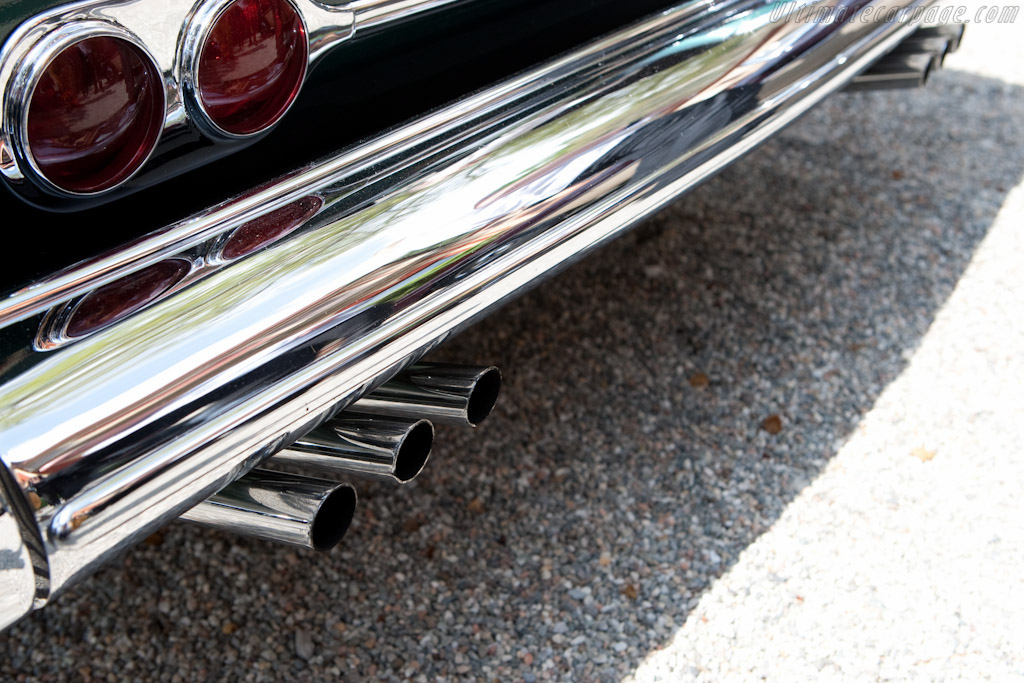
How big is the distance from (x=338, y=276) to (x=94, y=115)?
1.07 feet

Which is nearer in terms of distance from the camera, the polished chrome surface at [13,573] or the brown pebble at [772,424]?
the polished chrome surface at [13,573]

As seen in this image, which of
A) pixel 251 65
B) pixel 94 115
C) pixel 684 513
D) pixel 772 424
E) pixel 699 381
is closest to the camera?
pixel 94 115

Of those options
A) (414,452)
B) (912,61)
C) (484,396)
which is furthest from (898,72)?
(414,452)

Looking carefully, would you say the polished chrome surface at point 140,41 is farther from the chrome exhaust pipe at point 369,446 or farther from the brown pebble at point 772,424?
the brown pebble at point 772,424

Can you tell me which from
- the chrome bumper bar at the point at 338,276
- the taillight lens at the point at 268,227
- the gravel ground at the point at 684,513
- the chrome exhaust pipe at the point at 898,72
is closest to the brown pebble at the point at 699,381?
the gravel ground at the point at 684,513

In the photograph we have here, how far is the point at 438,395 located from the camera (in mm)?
1176

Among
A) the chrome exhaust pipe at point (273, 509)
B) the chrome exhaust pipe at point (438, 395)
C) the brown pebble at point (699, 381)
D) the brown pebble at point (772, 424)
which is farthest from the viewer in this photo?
the brown pebble at point (699, 381)

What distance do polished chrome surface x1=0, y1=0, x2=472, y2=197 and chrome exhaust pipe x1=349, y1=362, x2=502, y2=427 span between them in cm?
40

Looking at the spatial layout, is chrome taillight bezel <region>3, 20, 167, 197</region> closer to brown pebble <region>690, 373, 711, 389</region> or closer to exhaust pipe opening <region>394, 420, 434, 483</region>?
exhaust pipe opening <region>394, 420, 434, 483</region>

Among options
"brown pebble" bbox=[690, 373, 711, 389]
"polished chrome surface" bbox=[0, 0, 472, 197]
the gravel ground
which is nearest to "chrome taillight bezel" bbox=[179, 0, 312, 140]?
"polished chrome surface" bbox=[0, 0, 472, 197]

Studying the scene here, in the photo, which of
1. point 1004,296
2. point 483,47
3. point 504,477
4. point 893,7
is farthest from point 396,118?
point 1004,296

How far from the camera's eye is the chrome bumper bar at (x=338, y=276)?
876mm

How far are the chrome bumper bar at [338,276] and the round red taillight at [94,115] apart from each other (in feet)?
0.38

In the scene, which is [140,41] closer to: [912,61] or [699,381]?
[699,381]
